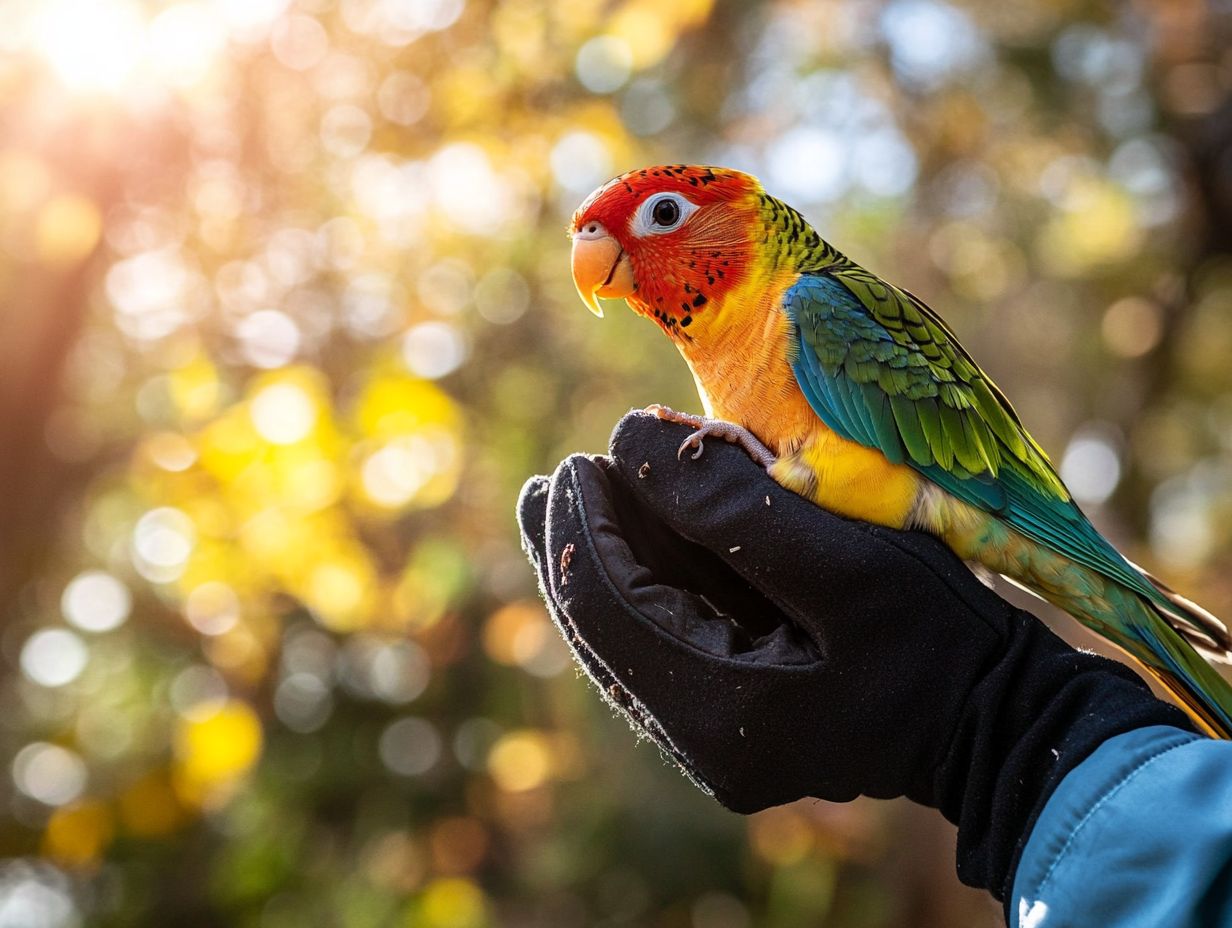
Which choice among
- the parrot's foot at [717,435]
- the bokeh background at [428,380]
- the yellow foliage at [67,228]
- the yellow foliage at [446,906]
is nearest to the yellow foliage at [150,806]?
the bokeh background at [428,380]

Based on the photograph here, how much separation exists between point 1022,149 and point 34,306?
8.21m

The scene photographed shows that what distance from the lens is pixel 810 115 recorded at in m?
7.95

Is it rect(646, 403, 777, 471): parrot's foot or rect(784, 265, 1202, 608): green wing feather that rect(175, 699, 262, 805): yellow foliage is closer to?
rect(646, 403, 777, 471): parrot's foot

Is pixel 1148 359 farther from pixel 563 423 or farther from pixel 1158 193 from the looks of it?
pixel 563 423

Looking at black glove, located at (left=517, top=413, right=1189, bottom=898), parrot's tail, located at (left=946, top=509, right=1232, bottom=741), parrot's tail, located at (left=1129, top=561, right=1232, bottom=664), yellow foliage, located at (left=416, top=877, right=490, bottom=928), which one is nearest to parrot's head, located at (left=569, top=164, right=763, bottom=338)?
black glove, located at (left=517, top=413, right=1189, bottom=898)

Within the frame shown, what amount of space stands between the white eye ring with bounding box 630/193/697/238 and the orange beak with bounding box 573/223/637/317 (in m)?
0.08

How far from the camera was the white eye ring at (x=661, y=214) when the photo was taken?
8.47ft

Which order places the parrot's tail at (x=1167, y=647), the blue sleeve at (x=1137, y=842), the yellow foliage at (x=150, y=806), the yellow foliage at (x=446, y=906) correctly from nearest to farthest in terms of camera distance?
the blue sleeve at (x=1137, y=842) → the parrot's tail at (x=1167, y=647) → the yellow foliage at (x=446, y=906) → the yellow foliage at (x=150, y=806)

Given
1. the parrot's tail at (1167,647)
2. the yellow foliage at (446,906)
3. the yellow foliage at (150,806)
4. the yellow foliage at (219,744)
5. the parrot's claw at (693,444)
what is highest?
the parrot's claw at (693,444)

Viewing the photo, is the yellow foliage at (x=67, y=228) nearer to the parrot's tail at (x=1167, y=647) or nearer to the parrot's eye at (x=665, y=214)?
the parrot's eye at (x=665, y=214)

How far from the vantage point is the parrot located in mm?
2312

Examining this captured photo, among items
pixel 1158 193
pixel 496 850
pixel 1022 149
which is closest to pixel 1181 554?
pixel 1158 193

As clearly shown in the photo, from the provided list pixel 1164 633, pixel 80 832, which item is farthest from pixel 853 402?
pixel 80 832

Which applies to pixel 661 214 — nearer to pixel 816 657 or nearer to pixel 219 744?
pixel 816 657
